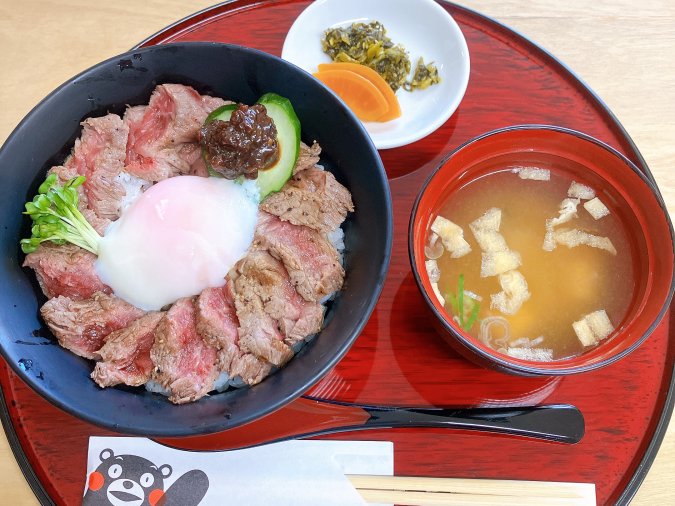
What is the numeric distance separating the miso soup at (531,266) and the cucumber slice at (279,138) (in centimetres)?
62

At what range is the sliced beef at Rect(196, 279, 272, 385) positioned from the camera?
1.67 metres

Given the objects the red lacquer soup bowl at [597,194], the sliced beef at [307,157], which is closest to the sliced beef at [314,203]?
the sliced beef at [307,157]

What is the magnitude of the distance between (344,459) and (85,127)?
1.63 meters

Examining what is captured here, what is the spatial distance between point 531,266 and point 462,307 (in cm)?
32

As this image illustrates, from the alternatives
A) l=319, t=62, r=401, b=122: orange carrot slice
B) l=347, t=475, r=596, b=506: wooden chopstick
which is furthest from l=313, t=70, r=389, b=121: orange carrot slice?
l=347, t=475, r=596, b=506: wooden chopstick

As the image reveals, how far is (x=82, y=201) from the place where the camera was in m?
1.83

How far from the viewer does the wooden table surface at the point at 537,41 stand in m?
2.35

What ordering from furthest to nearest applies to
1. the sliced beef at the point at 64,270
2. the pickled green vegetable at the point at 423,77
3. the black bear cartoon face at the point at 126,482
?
the pickled green vegetable at the point at 423,77, the black bear cartoon face at the point at 126,482, the sliced beef at the point at 64,270

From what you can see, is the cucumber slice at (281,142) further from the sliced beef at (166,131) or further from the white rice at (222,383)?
the white rice at (222,383)

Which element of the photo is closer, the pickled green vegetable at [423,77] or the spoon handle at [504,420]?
the spoon handle at [504,420]

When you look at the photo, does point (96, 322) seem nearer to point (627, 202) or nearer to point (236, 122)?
point (236, 122)

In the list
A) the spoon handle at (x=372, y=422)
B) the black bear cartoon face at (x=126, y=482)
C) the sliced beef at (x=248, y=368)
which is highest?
the sliced beef at (x=248, y=368)

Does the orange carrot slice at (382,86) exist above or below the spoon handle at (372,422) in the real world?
above

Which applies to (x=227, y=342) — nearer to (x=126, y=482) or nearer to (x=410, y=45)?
(x=126, y=482)
